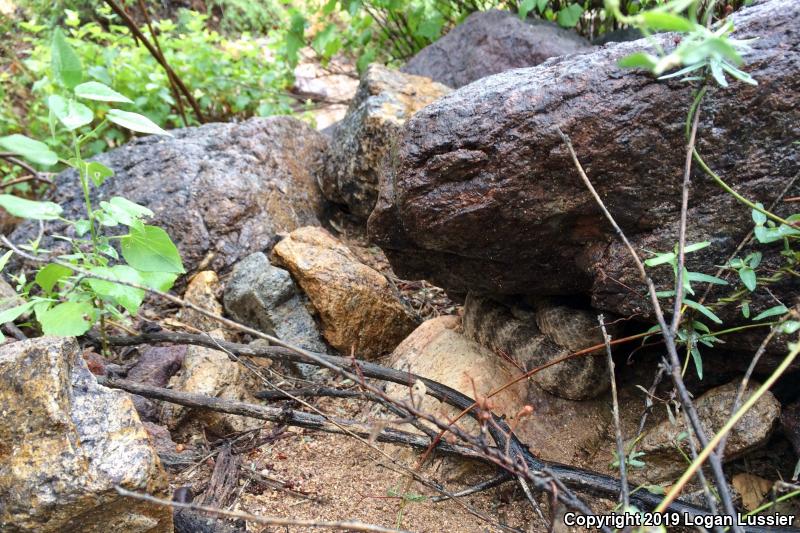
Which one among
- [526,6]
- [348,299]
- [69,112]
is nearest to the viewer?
[69,112]

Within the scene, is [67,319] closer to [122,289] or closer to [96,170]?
[122,289]

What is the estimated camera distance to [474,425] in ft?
6.99

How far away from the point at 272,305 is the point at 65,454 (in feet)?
4.37

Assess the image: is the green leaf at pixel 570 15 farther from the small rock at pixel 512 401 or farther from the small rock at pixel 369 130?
the small rock at pixel 512 401

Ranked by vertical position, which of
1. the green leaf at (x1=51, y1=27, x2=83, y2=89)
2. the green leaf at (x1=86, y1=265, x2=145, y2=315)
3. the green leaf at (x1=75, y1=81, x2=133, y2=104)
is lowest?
the green leaf at (x1=86, y1=265, x2=145, y2=315)

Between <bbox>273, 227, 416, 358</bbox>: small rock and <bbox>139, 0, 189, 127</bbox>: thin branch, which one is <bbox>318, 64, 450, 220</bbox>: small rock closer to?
<bbox>273, 227, 416, 358</bbox>: small rock

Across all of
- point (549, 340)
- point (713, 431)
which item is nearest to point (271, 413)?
point (549, 340)

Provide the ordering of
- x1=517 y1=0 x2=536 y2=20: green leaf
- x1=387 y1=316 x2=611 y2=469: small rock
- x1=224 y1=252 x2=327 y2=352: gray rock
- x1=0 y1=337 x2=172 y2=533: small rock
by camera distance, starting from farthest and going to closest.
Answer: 1. x1=517 y1=0 x2=536 y2=20: green leaf
2. x1=224 y1=252 x2=327 y2=352: gray rock
3. x1=387 y1=316 x2=611 y2=469: small rock
4. x1=0 y1=337 x2=172 y2=533: small rock

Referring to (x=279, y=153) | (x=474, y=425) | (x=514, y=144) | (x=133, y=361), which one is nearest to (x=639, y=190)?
(x=514, y=144)

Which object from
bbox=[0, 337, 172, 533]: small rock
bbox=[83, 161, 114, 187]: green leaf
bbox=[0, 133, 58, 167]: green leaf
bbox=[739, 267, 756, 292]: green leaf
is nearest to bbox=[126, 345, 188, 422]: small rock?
bbox=[0, 337, 172, 533]: small rock

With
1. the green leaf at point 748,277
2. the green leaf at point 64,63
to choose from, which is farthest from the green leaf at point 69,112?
the green leaf at point 748,277

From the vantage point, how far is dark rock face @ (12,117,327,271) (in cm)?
315

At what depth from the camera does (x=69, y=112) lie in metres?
1.74

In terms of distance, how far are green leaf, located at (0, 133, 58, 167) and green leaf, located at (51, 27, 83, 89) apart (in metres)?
0.34
